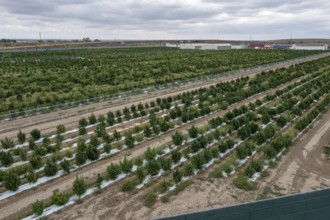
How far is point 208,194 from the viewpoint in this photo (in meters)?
13.2

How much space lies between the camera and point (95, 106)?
28.8 m

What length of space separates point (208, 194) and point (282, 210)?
15.7 ft

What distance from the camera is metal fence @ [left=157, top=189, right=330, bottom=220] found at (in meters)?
8.03

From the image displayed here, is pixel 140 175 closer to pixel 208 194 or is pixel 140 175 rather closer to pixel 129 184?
pixel 129 184

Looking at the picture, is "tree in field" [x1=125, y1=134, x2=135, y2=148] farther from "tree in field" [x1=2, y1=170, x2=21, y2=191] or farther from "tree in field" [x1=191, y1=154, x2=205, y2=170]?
"tree in field" [x1=2, y1=170, x2=21, y2=191]

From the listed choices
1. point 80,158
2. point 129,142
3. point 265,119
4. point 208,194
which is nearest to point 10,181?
point 80,158

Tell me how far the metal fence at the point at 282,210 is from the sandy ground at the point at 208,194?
383 cm

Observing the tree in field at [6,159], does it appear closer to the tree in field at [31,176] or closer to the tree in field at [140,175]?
the tree in field at [31,176]

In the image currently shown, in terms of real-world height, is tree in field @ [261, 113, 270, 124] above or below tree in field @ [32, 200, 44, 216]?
above

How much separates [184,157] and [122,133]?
6.25 m

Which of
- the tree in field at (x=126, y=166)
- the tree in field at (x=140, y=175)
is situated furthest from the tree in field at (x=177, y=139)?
the tree in field at (x=140, y=175)

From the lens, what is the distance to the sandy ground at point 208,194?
11.9 m

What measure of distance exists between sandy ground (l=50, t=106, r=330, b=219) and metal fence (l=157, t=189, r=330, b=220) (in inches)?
151

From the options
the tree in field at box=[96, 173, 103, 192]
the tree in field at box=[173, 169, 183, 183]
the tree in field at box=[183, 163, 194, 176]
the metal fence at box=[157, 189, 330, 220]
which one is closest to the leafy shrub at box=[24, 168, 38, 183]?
the tree in field at box=[96, 173, 103, 192]
